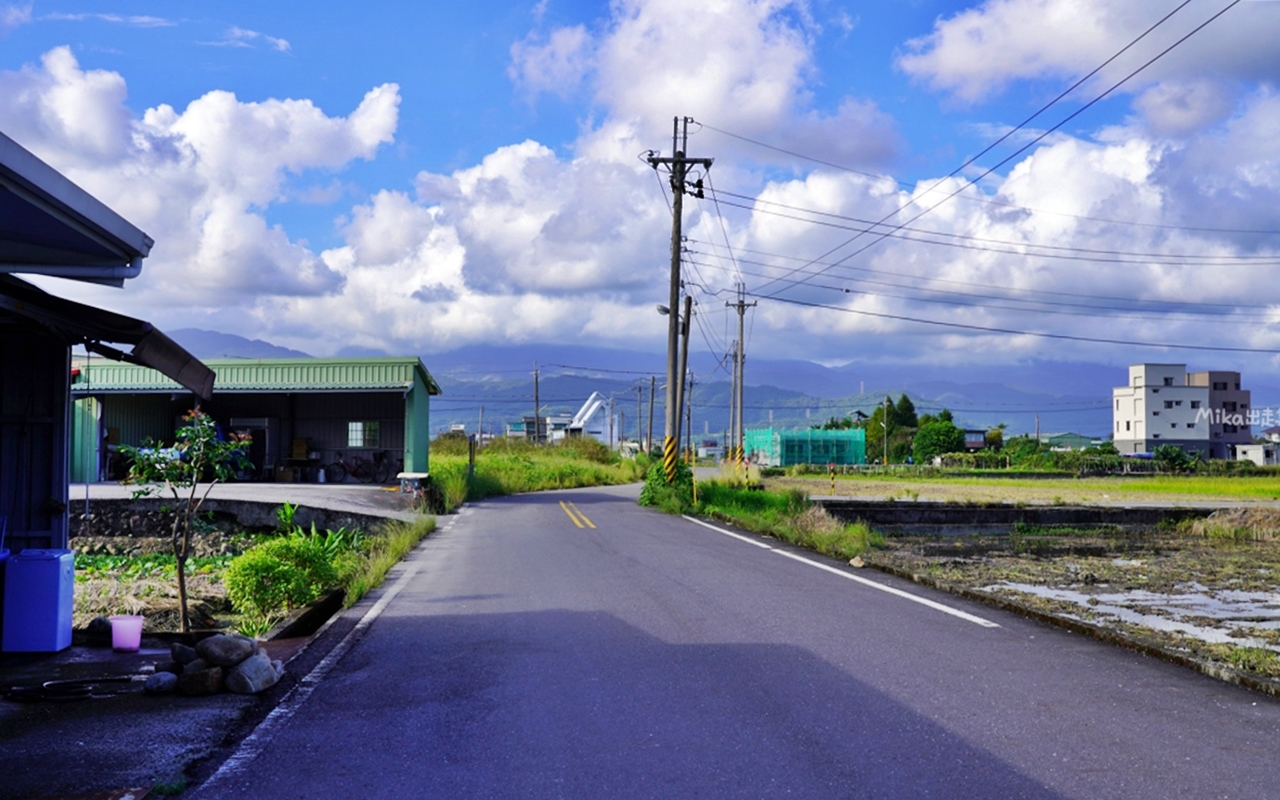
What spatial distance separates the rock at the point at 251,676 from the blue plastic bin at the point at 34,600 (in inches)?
87.3

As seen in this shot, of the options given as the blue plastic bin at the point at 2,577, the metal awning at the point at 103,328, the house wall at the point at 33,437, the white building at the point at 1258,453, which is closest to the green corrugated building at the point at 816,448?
the white building at the point at 1258,453

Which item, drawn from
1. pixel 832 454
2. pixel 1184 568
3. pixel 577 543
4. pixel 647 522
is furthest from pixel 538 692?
pixel 832 454

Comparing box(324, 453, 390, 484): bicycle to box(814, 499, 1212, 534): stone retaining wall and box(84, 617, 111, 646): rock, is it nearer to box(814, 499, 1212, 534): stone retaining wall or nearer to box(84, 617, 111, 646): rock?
box(814, 499, 1212, 534): stone retaining wall

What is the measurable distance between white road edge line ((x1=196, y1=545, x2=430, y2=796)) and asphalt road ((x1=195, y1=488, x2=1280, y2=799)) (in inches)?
1.2

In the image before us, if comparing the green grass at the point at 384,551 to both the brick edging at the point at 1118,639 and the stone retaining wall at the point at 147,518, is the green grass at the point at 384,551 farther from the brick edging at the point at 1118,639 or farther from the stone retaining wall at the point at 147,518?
the brick edging at the point at 1118,639

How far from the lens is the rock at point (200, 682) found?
7268mm

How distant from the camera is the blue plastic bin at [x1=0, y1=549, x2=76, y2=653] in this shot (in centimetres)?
851

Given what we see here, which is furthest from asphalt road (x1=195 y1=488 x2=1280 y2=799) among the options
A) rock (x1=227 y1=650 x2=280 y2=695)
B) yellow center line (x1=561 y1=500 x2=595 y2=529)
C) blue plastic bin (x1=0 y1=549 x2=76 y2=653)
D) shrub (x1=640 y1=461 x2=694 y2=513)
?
shrub (x1=640 y1=461 x2=694 y2=513)

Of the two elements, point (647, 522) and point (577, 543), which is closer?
point (577, 543)

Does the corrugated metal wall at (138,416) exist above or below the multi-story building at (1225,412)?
below

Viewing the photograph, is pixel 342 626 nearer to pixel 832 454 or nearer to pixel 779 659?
pixel 779 659

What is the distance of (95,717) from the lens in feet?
21.8

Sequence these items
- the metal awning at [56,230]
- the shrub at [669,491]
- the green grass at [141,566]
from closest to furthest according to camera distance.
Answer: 1. the metal awning at [56,230]
2. the green grass at [141,566]
3. the shrub at [669,491]

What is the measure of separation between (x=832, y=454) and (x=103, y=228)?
76.0m
